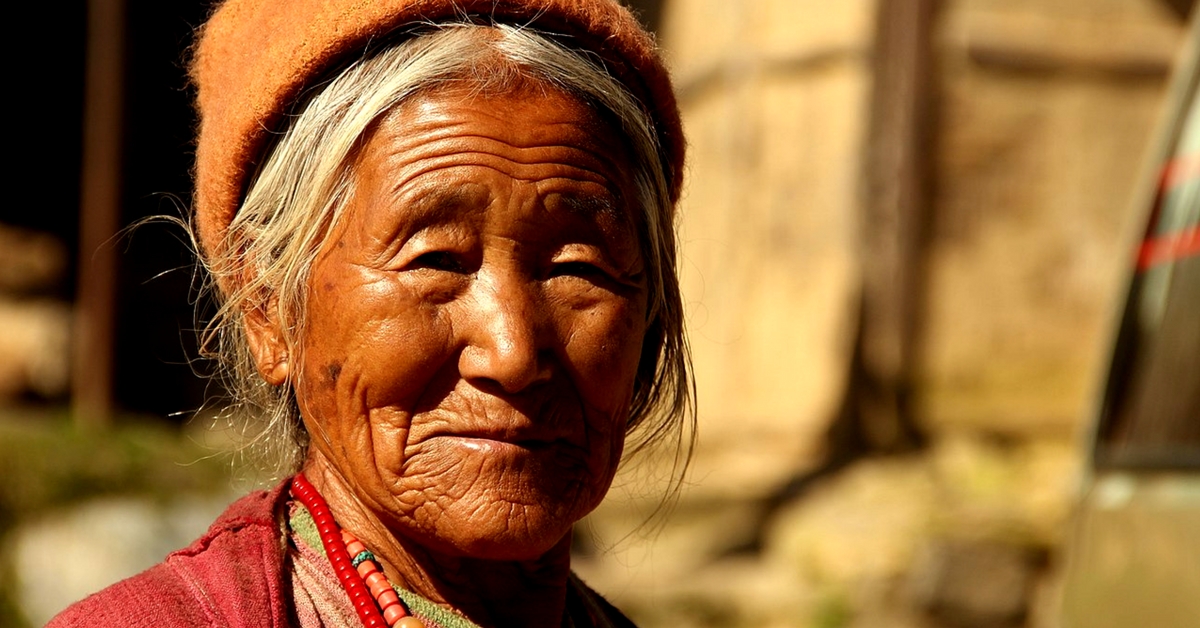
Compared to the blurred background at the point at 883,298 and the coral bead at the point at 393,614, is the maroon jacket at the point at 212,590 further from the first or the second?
the blurred background at the point at 883,298

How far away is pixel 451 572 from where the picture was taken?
71.5 inches

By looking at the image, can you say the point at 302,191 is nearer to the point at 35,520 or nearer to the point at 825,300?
the point at 35,520

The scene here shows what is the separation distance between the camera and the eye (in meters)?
1.68

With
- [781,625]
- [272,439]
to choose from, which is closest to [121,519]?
[781,625]

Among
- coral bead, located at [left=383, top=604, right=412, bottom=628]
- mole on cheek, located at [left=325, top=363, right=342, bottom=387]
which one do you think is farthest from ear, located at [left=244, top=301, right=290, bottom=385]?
coral bead, located at [left=383, top=604, right=412, bottom=628]

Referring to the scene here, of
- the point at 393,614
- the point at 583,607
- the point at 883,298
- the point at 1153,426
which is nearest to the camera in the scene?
the point at 393,614

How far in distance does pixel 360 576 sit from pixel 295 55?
66 cm

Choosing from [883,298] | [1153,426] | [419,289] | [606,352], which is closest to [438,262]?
[419,289]

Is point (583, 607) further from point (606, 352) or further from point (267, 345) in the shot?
point (267, 345)

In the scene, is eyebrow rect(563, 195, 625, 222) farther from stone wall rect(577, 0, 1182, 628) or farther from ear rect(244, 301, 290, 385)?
stone wall rect(577, 0, 1182, 628)

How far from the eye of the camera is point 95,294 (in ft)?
22.2

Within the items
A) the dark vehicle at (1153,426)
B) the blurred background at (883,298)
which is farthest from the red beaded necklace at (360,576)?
the blurred background at (883,298)

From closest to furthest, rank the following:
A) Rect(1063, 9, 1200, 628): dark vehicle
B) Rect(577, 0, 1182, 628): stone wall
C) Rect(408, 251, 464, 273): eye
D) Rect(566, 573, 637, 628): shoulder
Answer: Rect(408, 251, 464, 273): eye < Rect(566, 573, 637, 628): shoulder < Rect(1063, 9, 1200, 628): dark vehicle < Rect(577, 0, 1182, 628): stone wall

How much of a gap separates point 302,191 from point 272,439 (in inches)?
18.2
